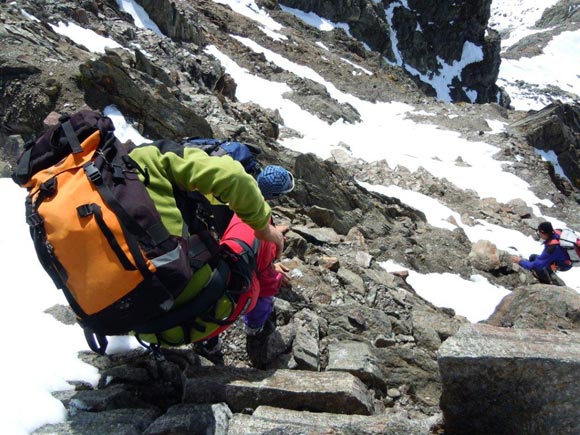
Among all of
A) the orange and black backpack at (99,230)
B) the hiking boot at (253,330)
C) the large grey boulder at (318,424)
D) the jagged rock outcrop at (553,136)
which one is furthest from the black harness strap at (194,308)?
the jagged rock outcrop at (553,136)

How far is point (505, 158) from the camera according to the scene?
82.9 ft

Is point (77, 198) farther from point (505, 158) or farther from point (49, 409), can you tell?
point (505, 158)

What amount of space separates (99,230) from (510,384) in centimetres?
255

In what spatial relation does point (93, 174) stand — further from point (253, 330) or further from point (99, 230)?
point (253, 330)

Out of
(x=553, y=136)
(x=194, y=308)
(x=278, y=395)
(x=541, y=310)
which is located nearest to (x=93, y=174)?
(x=194, y=308)

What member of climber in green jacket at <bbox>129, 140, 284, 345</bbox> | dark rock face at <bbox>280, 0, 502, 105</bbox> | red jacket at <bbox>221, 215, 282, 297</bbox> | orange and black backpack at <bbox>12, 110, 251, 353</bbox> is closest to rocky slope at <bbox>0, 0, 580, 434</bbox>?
red jacket at <bbox>221, 215, 282, 297</bbox>

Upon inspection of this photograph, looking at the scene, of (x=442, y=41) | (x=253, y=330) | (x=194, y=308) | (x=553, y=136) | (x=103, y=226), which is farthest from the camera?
(x=442, y=41)

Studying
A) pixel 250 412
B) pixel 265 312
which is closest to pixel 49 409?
pixel 250 412

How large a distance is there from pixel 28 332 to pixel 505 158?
1002 inches

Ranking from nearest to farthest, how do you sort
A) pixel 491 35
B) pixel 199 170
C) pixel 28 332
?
pixel 199 170, pixel 28 332, pixel 491 35

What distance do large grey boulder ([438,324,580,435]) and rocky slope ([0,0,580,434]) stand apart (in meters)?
0.30

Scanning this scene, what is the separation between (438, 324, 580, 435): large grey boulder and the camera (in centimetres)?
275

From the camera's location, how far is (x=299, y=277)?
20.6ft

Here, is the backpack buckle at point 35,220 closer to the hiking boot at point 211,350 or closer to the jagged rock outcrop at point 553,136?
the hiking boot at point 211,350
